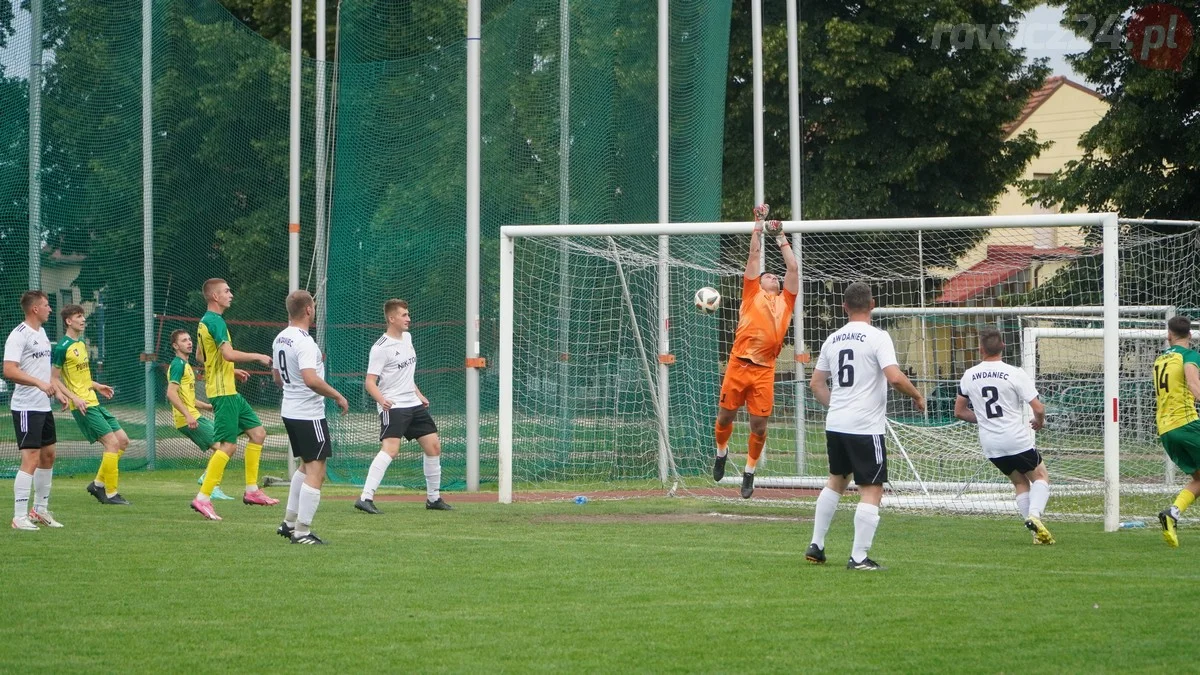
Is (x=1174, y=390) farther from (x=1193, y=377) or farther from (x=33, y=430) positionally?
(x=33, y=430)

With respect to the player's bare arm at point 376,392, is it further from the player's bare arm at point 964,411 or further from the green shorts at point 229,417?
the player's bare arm at point 964,411

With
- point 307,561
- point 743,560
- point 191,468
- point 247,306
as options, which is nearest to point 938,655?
point 743,560

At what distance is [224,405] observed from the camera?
46.6ft

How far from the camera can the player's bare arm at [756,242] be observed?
1183 cm

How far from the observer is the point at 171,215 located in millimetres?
20172

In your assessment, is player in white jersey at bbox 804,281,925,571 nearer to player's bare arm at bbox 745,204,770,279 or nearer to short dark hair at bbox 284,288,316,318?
player's bare arm at bbox 745,204,770,279

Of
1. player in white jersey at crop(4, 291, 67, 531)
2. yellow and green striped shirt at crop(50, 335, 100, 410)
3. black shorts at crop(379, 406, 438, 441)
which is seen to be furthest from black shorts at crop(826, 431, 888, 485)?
yellow and green striped shirt at crop(50, 335, 100, 410)

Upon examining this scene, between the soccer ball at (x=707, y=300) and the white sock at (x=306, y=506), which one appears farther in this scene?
the soccer ball at (x=707, y=300)

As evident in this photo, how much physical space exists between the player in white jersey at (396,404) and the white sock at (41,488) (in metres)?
2.89

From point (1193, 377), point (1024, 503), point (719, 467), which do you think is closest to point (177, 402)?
point (719, 467)

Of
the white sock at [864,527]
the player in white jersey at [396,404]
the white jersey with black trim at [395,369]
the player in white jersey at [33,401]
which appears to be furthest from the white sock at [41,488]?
the white sock at [864,527]

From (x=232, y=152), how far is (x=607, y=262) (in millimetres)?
6765

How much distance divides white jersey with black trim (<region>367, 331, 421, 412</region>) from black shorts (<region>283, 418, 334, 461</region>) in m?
2.61

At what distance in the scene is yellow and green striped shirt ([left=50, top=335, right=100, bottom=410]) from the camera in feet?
44.7
